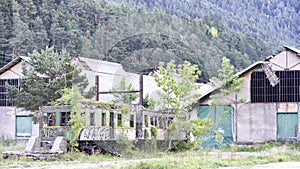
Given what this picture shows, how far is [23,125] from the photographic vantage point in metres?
39.4

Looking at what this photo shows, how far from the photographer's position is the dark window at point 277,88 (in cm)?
3300

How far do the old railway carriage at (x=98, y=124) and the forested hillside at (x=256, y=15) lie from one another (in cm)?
7583

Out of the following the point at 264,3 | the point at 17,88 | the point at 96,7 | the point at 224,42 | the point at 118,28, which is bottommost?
the point at 17,88

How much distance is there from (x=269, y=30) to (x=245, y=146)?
9602cm

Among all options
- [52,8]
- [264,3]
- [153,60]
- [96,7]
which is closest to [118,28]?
[153,60]

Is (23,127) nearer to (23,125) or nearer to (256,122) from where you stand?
(23,125)

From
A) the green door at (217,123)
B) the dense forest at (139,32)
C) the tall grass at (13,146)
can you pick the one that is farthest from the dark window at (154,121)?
the green door at (217,123)

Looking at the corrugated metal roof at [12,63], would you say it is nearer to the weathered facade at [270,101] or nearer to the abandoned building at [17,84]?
the abandoned building at [17,84]

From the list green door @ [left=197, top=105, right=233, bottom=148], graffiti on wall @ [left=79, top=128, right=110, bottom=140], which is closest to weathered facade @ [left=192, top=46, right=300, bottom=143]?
green door @ [left=197, top=105, right=233, bottom=148]

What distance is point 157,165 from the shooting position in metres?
16.8

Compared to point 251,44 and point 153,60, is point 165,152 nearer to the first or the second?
point 153,60

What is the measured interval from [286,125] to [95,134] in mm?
13699

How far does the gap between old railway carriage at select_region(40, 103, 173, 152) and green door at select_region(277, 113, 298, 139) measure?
9823 millimetres

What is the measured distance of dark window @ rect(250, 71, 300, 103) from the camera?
33.0 m
